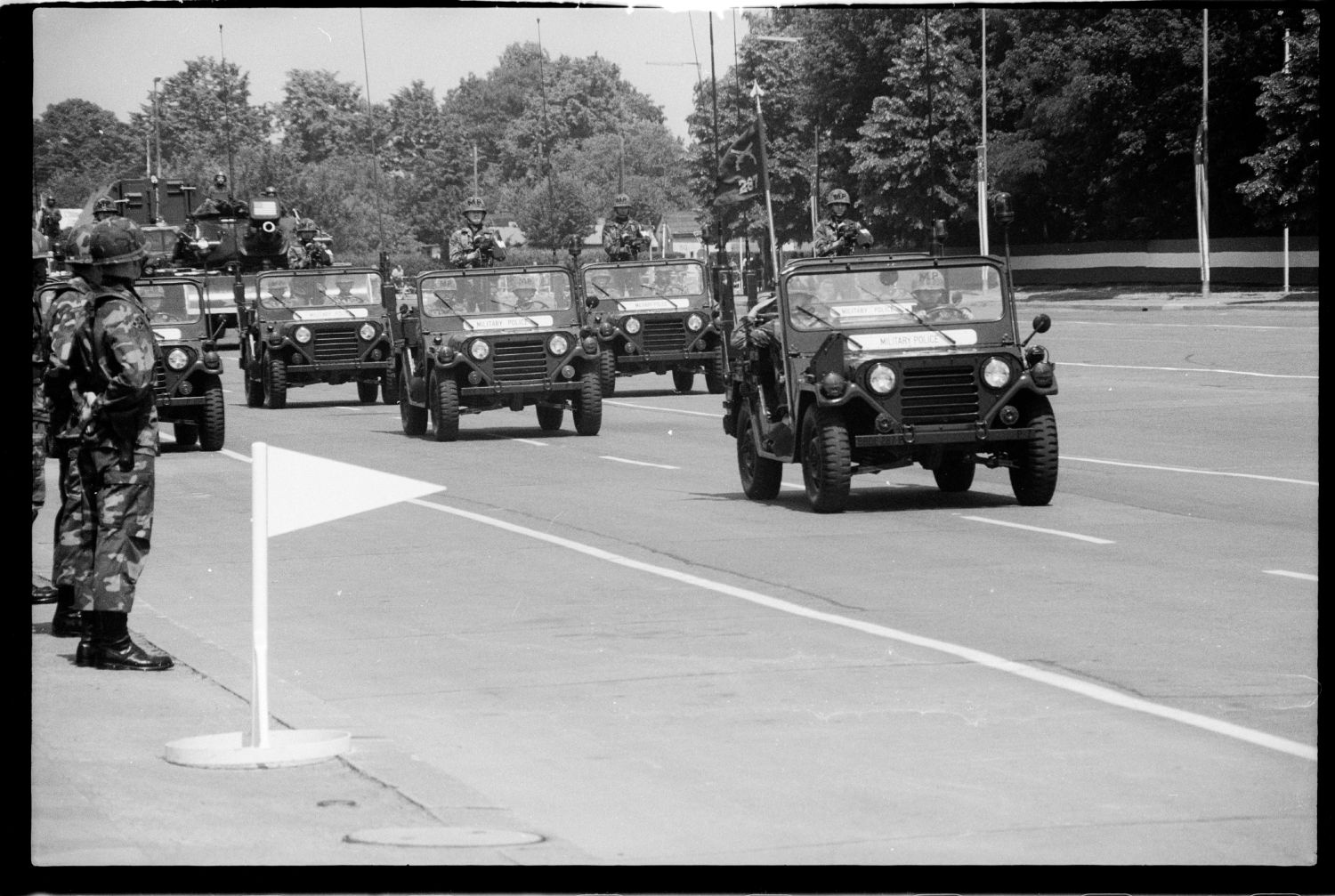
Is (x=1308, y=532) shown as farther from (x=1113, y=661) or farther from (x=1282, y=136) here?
(x=1282, y=136)

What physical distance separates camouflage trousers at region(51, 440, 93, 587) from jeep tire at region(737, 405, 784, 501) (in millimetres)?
7312

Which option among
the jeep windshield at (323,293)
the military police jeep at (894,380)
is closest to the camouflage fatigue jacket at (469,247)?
the jeep windshield at (323,293)

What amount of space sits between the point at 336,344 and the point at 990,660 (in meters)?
23.5

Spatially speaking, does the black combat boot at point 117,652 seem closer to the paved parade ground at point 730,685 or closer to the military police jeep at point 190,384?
the paved parade ground at point 730,685

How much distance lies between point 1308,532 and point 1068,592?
3.21 meters

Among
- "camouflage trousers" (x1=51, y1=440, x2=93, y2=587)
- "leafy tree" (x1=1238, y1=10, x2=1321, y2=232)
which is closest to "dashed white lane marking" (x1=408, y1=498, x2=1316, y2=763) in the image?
"camouflage trousers" (x1=51, y1=440, x2=93, y2=587)

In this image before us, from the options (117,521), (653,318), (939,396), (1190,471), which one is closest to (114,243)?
(117,521)

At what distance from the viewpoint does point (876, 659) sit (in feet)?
30.3

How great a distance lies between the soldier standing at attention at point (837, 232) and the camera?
21609 millimetres

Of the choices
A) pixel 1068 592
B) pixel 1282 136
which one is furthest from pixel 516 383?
pixel 1282 136

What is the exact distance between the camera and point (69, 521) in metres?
9.68

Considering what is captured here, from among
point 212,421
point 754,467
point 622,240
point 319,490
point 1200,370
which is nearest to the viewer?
point 319,490

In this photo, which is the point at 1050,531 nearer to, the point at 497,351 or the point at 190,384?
the point at 497,351

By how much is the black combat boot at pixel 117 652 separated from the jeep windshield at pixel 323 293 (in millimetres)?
23006
